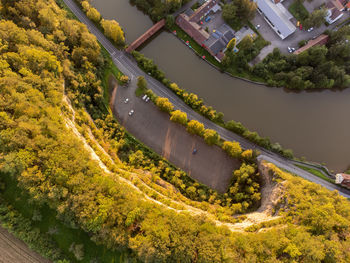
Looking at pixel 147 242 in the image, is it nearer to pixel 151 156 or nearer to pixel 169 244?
pixel 169 244

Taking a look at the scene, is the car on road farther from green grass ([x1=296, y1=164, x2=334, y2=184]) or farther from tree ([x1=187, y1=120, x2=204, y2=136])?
tree ([x1=187, y1=120, x2=204, y2=136])

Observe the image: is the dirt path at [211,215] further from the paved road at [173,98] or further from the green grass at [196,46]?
the green grass at [196,46]

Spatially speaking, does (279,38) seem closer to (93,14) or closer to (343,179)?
(343,179)

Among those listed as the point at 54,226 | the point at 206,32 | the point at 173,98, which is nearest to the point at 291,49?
the point at 206,32

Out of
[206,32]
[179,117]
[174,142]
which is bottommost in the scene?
[174,142]

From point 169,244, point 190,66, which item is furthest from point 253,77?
point 169,244

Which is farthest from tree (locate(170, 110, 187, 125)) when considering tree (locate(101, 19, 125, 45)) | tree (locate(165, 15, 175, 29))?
tree (locate(165, 15, 175, 29))

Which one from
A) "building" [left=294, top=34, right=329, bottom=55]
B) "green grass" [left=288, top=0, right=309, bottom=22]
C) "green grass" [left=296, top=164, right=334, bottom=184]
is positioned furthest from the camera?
"green grass" [left=288, top=0, right=309, bottom=22]
